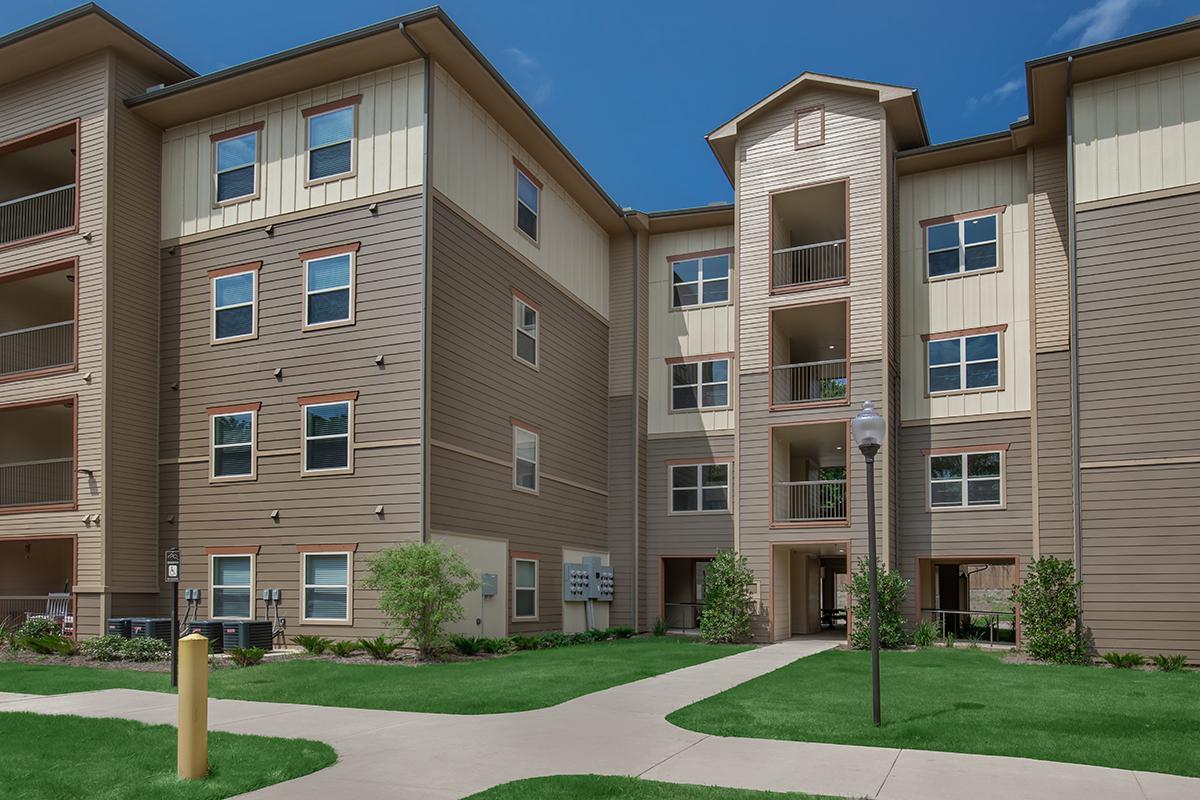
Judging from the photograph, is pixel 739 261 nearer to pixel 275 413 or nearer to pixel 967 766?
Answer: pixel 275 413

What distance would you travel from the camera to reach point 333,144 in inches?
777

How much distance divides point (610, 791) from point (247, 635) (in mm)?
12380

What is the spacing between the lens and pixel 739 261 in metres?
24.5

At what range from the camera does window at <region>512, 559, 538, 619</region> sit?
2152 cm

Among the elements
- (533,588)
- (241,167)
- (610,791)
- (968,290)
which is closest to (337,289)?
(241,167)

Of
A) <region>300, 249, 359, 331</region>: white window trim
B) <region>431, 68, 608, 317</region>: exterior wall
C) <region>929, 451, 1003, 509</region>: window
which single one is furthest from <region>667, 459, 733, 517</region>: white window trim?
<region>300, 249, 359, 331</region>: white window trim

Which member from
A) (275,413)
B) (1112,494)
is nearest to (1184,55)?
(1112,494)

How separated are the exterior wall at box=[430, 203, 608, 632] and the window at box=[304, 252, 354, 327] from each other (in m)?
1.87

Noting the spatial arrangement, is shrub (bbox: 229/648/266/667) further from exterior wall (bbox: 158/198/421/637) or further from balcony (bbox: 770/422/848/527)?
balcony (bbox: 770/422/848/527)

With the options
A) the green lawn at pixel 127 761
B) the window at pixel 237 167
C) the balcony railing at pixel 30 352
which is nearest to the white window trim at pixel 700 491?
the window at pixel 237 167

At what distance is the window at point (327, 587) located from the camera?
18391mm

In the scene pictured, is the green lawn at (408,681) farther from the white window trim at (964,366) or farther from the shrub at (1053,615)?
the white window trim at (964,366)

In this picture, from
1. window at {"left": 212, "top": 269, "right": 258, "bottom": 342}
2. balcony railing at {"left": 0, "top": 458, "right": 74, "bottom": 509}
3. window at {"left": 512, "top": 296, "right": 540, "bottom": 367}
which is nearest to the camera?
window at {"left": 212, "top": 269, "right": 258, "bottom": 342}

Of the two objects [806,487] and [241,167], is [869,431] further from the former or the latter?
[241,167]
